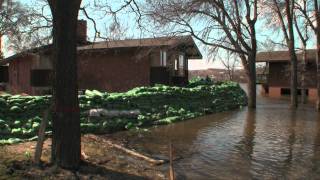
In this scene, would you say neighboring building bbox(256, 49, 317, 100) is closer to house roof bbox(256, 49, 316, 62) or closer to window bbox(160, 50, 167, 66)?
house roof bbox(256, 49, 316, 62)

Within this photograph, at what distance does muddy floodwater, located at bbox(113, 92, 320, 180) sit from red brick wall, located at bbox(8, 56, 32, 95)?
18.9 metres

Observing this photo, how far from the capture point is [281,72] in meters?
45.4

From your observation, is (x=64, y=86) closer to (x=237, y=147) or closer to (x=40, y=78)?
(x=237, y=147)

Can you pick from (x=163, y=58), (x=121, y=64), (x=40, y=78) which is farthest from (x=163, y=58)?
(x=40, y=78)

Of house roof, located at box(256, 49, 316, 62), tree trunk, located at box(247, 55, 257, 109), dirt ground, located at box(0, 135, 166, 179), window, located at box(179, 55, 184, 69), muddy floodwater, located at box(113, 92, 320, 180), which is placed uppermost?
house roof, located at box(256, 49, 316, 62)

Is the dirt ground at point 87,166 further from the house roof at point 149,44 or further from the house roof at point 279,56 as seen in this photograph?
the house roof at point 279,56

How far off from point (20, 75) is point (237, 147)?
2698cm

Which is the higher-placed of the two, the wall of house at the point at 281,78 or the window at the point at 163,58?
the window at the point at 163,58

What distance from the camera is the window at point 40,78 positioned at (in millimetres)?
34094

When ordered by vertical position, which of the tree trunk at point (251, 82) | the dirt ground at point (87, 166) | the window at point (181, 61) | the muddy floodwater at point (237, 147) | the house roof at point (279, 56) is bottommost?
the muddy floodwater at point (237, 147)

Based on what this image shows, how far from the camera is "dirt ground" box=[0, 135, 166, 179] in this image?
8.65m

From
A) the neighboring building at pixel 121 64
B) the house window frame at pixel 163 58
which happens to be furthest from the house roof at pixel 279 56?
the house window frame at pixel 163 58

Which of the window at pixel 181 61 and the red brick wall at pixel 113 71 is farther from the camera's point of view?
the window at pixel 181 61

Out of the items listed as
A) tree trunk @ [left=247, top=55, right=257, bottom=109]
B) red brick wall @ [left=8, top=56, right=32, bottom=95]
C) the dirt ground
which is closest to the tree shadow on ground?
the dirt ground
